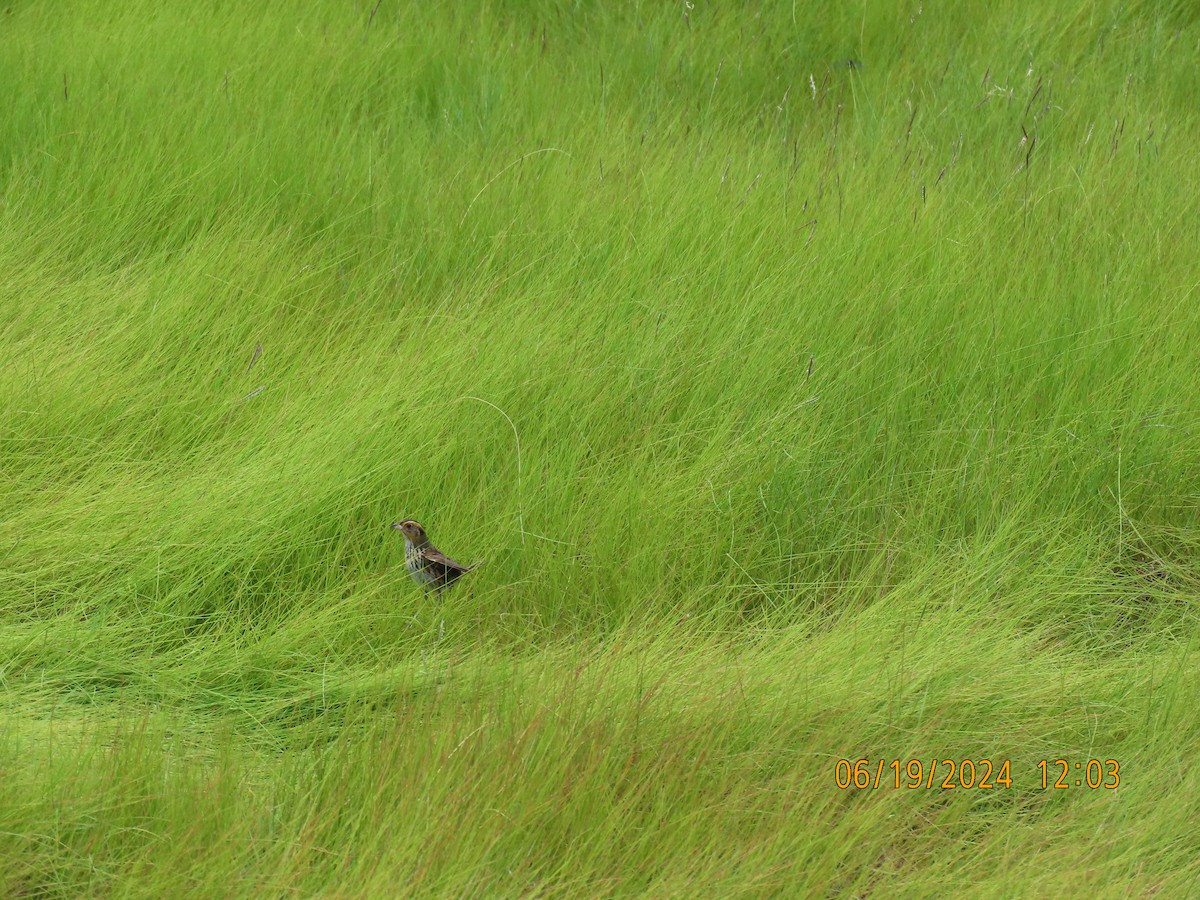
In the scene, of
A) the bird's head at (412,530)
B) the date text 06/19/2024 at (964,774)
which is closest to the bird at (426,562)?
the bird's head at (412,530)

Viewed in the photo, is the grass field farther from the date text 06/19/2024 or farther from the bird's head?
the bird's head

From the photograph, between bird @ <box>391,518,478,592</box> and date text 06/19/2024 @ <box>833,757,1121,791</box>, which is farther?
bird @ <box>391,518,478,592</box>

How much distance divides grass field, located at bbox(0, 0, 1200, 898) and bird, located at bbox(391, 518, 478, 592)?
45 mm

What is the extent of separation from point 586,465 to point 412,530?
50 cm

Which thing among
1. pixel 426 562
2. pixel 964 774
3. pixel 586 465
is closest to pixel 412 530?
pixel 426 562

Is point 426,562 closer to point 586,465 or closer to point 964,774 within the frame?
point 586,465

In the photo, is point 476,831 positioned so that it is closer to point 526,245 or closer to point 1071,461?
point 1071,461

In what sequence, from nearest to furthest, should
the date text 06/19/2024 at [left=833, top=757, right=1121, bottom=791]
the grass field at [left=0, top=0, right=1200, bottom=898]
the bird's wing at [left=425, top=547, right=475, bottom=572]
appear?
the grass field at [left=0, top=0, right=1200, bottom=898]
the date text 06/19/2024 at [left=833, top=757, right=1121, bottom=791]
the bird's wing at [left=425, top=547, right=475, bottom=572]

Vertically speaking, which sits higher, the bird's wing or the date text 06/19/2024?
the date text 06/19/2024

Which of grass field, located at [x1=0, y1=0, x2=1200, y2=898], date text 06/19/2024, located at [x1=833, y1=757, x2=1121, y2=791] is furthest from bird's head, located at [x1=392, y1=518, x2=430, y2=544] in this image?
date text 06/19/2024, located at [x1=833, y1=757, x2=1121, y2=791]

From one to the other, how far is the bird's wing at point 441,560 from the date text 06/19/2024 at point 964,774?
2.79 feet

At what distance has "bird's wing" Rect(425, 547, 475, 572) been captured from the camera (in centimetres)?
247

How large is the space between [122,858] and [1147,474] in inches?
94.9

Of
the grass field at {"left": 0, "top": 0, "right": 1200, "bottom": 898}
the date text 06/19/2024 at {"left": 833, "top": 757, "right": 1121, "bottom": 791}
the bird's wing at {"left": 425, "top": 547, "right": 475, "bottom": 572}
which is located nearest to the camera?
the grass field at {"left": 0, "top": 0, "right": 1200, "bottom": 898}
